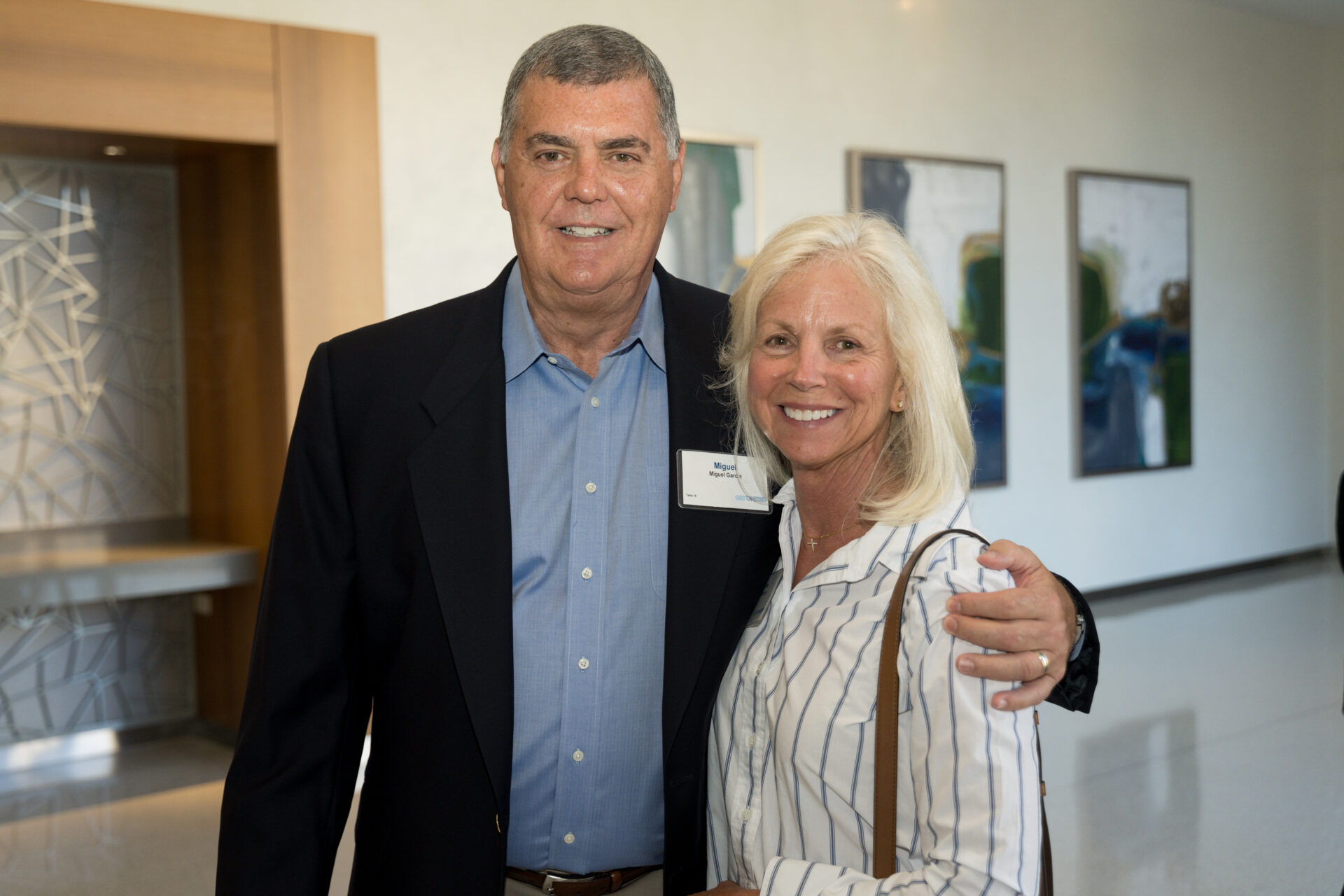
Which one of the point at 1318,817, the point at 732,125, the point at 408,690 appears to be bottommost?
the point at 1318,817

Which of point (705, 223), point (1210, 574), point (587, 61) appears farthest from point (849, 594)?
point (1210, 574)

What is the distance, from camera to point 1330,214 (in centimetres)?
995

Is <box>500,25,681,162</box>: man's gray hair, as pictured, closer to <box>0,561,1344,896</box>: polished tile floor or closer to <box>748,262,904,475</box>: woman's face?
<box>748,262,904,475</box>: woman's face

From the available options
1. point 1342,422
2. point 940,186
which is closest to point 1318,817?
point 940,186

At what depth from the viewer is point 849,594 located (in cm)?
158

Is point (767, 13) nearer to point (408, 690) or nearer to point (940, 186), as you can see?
point (940, 186)

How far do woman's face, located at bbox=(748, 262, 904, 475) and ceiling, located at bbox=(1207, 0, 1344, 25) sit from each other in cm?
871

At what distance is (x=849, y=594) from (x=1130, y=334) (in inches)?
293

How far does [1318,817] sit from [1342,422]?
6875 mm

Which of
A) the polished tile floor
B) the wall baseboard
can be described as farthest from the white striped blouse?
the wall baseboard

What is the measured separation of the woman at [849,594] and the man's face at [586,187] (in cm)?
21

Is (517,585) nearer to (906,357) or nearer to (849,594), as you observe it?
(849,594)

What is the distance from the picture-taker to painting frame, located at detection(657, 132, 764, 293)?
592 centimetres

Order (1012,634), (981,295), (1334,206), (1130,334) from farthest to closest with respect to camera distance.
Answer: (1334,206), (1130,334), (981,295), (1012,634)
